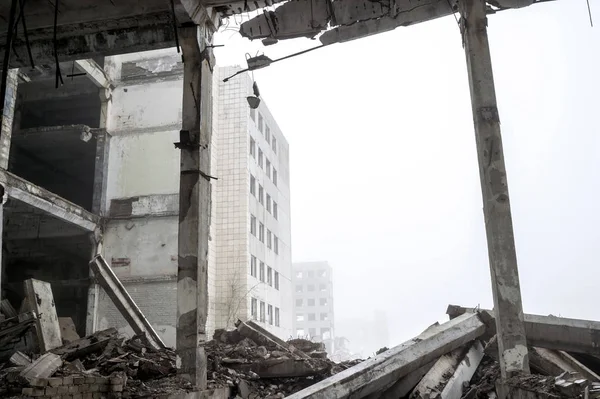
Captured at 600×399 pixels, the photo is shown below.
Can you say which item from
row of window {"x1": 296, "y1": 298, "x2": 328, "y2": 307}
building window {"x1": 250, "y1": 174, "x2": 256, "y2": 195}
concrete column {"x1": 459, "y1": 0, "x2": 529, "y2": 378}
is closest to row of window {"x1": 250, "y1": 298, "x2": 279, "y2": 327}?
building window {"x1": 250, "y1": 174, "x2": 256, "y2": 195}

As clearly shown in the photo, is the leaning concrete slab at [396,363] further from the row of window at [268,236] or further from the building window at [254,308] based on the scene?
the row of window at [268,236]

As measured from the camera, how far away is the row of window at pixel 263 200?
25739mm

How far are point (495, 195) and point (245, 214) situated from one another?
59.6ft

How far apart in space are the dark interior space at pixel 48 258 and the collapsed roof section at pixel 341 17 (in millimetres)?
9759

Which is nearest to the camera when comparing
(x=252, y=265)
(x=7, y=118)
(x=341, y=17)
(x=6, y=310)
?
(x=341, y=17)

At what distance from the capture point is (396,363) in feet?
18.8

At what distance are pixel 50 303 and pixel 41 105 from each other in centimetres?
1144

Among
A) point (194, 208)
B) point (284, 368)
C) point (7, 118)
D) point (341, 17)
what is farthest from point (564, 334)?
point (7, 118)

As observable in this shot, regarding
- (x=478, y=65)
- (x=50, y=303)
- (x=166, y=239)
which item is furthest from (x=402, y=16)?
(x=166, y=239)

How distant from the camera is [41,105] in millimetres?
17828

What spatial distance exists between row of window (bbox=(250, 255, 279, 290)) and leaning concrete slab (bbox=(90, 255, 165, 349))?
39.7ft

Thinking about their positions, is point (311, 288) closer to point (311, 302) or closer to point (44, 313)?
point (311, 302)

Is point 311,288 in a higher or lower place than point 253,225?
higher

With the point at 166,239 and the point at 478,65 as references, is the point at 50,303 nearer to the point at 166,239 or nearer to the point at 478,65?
the point at 166,239
